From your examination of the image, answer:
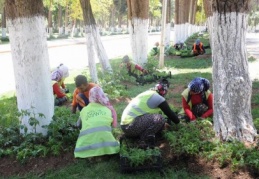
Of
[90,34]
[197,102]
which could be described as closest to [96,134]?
[197,102]

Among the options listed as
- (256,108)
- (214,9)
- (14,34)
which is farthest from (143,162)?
(256,108)

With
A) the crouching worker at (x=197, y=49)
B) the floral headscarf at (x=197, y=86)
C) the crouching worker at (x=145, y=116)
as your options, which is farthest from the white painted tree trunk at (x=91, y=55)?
the crouching worker at (x=197, y=49)

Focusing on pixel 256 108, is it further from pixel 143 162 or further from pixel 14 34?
pixel 14 34

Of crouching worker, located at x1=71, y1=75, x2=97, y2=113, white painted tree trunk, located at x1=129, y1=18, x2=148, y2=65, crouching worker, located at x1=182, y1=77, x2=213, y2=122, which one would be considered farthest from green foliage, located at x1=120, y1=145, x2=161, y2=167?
white painted tree trunk, located at x1=129, y1=18, x2=148, y2=65

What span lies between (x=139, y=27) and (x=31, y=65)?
729 cm

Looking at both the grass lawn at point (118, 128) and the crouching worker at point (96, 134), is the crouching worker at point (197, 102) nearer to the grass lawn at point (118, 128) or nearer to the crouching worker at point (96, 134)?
the grass lawn at point (118, 128)

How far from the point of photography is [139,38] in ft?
38.6

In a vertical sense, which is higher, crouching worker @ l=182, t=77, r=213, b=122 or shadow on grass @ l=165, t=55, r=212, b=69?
crouching worker @ l=182, t=77, r=213, b=122

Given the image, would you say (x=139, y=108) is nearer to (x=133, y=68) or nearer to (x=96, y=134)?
(x=96, y=134)

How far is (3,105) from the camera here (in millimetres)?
7422

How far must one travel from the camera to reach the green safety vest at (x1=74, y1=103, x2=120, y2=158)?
430 cm

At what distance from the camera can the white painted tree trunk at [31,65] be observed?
16.1 feet

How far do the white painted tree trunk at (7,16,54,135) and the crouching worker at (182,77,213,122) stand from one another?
7.74 ft

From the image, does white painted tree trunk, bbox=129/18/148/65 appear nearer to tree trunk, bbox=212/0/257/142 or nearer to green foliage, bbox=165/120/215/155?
green foliage, bbox=165/120/215/155
